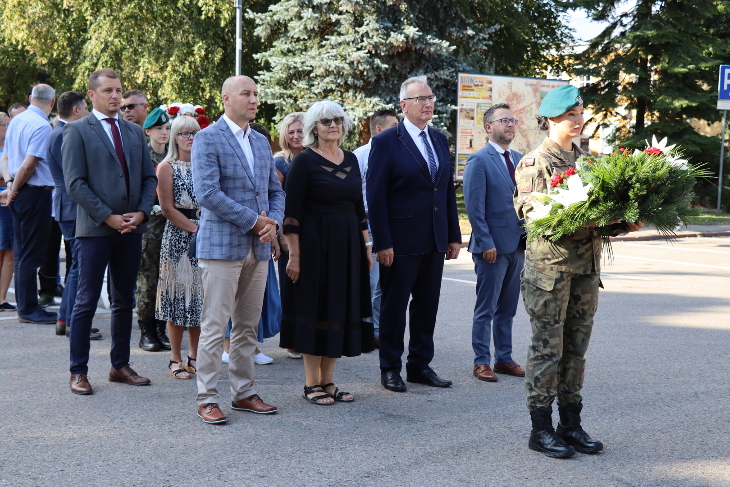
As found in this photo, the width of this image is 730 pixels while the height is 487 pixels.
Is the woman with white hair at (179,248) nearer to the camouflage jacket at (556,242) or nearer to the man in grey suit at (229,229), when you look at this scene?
the man in grey suit at (229,229)

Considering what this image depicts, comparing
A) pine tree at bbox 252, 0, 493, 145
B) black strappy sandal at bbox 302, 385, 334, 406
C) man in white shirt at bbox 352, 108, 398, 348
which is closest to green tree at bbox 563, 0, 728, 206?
pine tree at bbox 252, 0, 493, 145

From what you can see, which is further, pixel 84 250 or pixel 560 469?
pixel 84 250

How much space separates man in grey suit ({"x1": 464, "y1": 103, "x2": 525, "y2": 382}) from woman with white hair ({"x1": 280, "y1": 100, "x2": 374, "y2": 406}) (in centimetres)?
118

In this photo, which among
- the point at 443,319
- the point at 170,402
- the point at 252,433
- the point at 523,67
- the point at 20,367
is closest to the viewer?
the point at 252,433

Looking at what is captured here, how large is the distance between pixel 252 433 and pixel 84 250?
6.41 ft

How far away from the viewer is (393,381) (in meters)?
5.99

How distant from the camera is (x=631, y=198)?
4105 mm

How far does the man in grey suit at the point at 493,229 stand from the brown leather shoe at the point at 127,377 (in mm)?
2544

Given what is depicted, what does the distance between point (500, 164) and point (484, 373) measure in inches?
65.2

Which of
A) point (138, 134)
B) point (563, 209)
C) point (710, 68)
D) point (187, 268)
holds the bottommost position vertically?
point (187, 268)

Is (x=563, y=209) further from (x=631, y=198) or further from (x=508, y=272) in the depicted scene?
(x=508, y=272)

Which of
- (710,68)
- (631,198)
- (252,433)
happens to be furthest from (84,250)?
(710,68)

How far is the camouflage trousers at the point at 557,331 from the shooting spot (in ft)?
14.7

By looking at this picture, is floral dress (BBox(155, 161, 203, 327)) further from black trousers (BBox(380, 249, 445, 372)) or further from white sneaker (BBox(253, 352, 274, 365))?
black trousers (BBox(380, 249, 445, 372))
